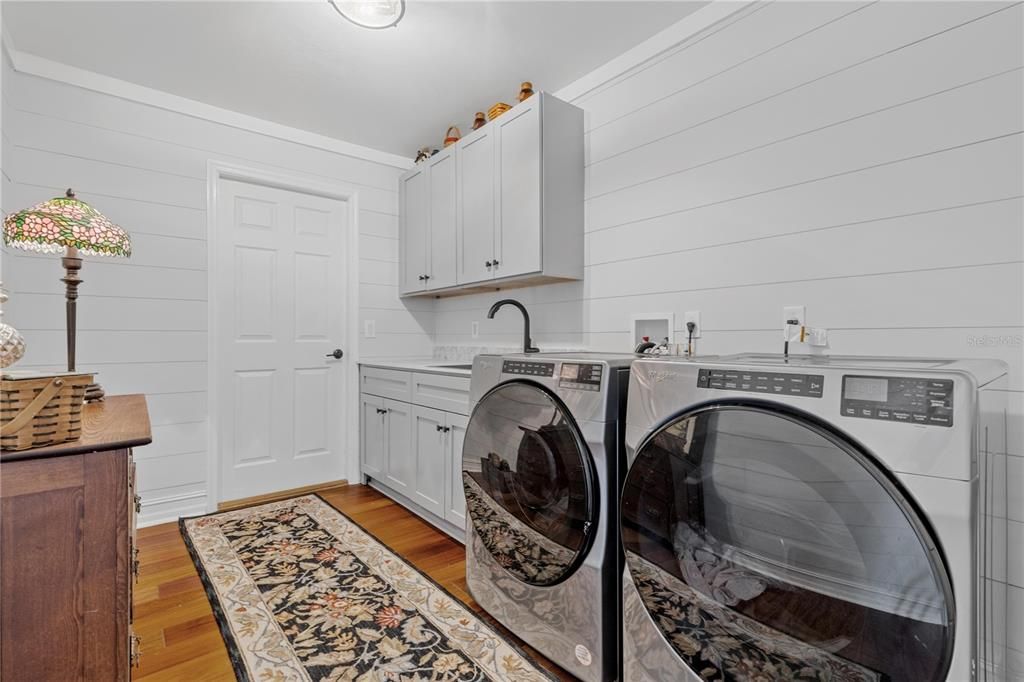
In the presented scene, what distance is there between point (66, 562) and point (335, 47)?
7.44ft

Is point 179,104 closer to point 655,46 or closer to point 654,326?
point 655,46

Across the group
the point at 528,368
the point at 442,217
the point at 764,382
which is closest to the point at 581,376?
the point at 528,368

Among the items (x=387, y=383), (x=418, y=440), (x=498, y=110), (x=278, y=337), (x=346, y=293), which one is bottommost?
(x=418, y=440)

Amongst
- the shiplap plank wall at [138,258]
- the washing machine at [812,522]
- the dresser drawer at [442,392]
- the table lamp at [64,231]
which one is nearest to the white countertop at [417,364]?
the dresser drawer at [442,392]

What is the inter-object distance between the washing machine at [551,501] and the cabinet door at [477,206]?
1.06 meters

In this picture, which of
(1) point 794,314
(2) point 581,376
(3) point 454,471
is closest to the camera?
(2) point 581,376

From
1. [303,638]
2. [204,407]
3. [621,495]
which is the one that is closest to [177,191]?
[204,407]

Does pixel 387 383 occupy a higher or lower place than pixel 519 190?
lower

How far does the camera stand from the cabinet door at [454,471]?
229 cm

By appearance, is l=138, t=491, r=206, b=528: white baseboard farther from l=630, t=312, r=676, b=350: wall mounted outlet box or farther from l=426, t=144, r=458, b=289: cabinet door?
l=630, t=312, r=676, b=350: wall mounted outlet box

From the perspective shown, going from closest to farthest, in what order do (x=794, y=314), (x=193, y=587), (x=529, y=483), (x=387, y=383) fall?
1. (x=529, y=483)
2. (x=794, y=314)
3. (x=193, y=587)
4. (x=387, y=383)

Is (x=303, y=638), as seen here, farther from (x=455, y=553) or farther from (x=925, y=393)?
(x=925, y=393)

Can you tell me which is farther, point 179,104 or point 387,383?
point 387,383

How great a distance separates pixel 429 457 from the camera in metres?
2.53
